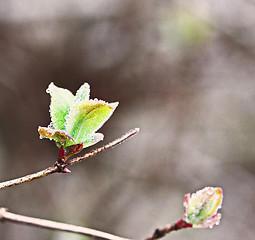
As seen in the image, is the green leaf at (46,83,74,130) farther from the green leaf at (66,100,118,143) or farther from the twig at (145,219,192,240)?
the twig at (145,219,192,240)

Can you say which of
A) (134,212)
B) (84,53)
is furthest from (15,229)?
(84,53)

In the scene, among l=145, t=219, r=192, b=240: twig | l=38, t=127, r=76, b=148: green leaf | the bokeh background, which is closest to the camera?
l=38, t=127, r=76, b=148: green leaf

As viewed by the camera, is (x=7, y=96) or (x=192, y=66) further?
(x=192, y=66)

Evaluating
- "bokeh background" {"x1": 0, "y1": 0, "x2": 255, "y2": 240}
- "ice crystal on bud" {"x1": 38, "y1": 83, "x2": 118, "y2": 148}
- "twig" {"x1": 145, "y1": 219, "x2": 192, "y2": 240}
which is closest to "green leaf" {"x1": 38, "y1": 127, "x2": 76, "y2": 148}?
"ice crystal on bud" {"x1": 38, "y1": 83, "x2": 118, "y2": 148}

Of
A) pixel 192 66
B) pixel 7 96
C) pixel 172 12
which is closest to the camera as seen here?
pixel 7 96

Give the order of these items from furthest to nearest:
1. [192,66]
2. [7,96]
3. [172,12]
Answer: [192,66] < [172,12] < [7,96]

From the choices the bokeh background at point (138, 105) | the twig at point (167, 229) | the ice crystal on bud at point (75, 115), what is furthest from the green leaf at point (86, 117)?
the bokeh background at point (138, 105)

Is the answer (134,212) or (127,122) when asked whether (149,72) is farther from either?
(134,212)

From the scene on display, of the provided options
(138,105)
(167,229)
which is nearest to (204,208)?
(167,229)

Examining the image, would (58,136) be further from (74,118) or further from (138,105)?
(138,105)
